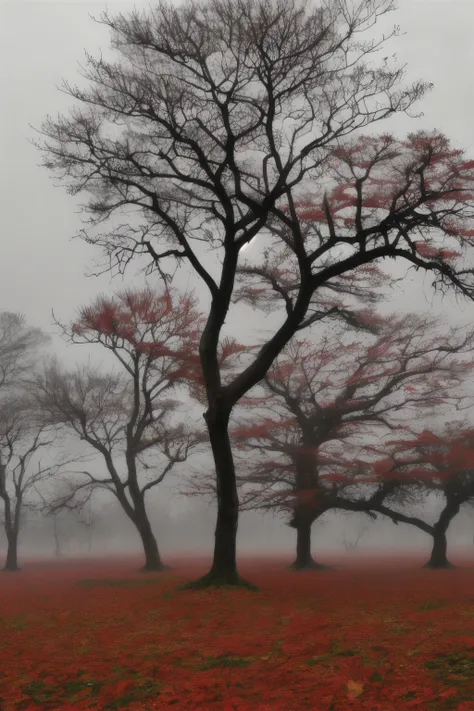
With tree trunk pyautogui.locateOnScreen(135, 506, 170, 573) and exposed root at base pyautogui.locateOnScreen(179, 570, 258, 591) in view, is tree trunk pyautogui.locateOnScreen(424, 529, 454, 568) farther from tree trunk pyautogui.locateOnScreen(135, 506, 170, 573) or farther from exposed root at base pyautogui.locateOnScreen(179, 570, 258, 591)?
exposed root at base pyautogui.locateOnScreen(179, 570, 258, 591)

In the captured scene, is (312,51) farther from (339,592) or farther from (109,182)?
(339,592)

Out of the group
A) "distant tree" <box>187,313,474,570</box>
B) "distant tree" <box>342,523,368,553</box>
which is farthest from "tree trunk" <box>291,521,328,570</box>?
"distant tree" <box>342,523,368,553</box>

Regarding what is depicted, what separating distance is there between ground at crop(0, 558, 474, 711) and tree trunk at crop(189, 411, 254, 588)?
1499 mm

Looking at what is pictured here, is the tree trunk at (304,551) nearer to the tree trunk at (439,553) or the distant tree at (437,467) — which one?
the distant tree at (437,467)

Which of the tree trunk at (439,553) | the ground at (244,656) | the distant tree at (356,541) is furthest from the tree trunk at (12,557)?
the distant tree at (356,541)

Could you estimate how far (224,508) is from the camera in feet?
36.3

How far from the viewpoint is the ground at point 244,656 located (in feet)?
13.6

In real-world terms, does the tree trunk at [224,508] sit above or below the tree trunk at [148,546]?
above

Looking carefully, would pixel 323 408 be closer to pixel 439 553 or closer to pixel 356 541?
pixel 439 553

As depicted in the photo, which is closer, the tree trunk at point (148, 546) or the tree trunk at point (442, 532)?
the tree trunk at point (148, 546)

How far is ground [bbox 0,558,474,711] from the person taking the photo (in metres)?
4.14

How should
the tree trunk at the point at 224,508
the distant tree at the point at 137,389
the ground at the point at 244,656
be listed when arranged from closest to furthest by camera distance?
the ground at the point at 244,656 < the tree trunk at the point at 224,508 < the distant tree at the point at 137,389

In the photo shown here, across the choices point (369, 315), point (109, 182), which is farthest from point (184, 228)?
point (369, 315)

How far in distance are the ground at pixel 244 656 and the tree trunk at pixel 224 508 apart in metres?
1.50
